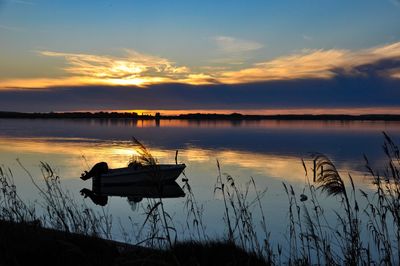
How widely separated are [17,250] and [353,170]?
31.0m

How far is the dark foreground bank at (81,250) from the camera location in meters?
5.88

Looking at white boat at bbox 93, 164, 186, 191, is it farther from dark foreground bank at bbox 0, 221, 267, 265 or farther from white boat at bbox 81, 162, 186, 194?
dark foreground bank at bbox 0, 221, 267, 265

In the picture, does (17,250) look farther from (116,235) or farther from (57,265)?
(116,235)

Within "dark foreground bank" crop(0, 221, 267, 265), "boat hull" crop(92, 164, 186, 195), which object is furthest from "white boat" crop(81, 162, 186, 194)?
"dark foreground bank" crop(0, 221, 267, 265)

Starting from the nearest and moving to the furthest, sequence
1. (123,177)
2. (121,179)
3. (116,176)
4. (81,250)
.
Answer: (81,250)
(123,177)
(121,179)
(116,176)

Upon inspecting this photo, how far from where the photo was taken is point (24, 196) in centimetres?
2298

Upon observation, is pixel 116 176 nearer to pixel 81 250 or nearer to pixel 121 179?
pixel 121 179

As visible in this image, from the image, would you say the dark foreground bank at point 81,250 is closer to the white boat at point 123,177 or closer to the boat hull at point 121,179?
the boat hull at point 121,179

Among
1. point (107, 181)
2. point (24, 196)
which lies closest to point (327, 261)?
point (24, 196)

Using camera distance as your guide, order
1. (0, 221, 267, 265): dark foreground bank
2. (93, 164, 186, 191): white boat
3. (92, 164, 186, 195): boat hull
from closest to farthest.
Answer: (0, 221, 267, 265): dark foreground bank → (92, 164, 186, 195): boat hull → (93, 164, 186, 191): white boat

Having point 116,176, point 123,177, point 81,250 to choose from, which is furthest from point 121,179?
point 81,250

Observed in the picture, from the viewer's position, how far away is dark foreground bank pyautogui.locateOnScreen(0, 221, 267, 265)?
5.88 m

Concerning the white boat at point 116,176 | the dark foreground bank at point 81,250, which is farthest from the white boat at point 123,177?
the dark foreground bank at point 81,250

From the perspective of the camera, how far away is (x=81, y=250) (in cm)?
564
